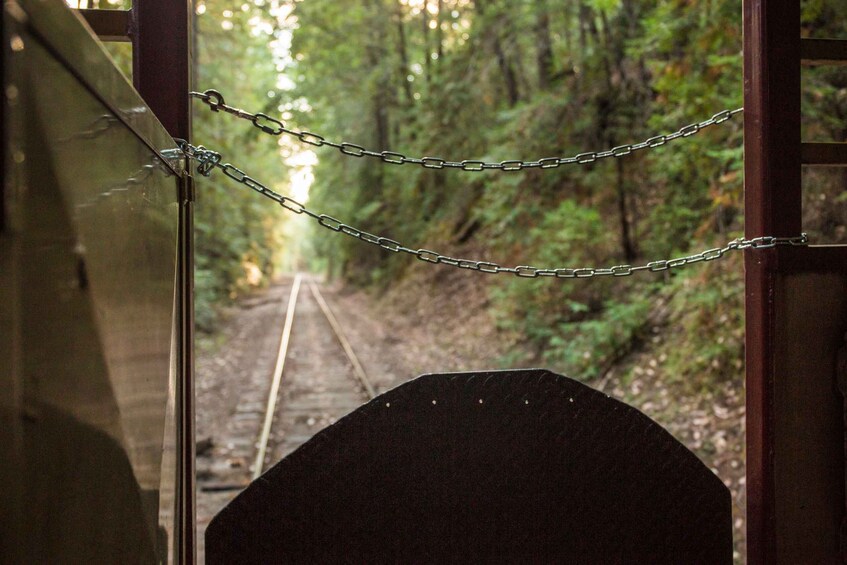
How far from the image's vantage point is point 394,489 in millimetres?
2770

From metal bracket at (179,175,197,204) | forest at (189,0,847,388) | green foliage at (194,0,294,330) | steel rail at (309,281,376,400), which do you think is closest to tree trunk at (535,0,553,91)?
forest at (189,0,847,388)

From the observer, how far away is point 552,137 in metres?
14.0

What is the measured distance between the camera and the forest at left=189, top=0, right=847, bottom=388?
909 centimetres

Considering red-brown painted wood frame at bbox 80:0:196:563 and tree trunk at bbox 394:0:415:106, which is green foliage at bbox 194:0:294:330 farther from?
red-brown painted wood frame at bbox 80:0:196:563

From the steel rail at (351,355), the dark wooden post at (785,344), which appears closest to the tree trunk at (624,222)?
the steel rail at (351,355)

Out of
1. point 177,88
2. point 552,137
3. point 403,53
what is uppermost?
point 403,53

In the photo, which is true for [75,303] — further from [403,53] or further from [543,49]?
[403,53]

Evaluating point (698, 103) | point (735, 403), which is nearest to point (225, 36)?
point (698, 103)

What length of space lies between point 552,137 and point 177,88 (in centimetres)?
1176

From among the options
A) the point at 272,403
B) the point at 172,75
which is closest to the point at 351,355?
the point at 272,403

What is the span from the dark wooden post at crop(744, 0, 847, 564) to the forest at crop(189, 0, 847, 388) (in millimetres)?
4679

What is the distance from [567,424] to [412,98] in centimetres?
2622

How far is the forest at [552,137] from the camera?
9.09 m

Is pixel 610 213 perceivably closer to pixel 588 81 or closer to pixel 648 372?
pixel 588 81
